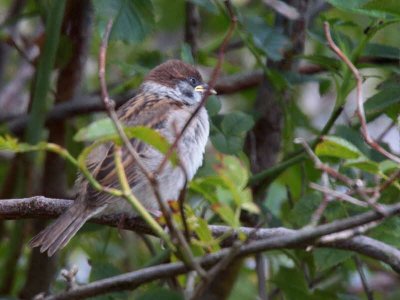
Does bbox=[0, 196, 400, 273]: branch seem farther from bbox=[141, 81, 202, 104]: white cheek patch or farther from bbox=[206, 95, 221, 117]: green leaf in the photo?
bbox=[141, 81, 202, 104]: white cheek patch

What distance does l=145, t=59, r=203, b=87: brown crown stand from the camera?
3850mm

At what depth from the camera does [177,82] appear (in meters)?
3.89

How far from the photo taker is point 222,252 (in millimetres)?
2049

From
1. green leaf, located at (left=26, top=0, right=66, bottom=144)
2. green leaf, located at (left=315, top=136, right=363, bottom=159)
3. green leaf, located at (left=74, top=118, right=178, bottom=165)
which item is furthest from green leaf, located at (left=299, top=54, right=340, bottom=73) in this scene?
green leaf, located at (left=74, top=118, right=178, bottom=165)

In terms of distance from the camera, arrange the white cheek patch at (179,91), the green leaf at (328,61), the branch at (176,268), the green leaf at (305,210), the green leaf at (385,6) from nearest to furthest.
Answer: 1. the branch at (176,268)
2. the green leaf at (385,6)
3. the green leaf at (305,210)
4. the green leaf at (328,61)
5. the white cheek patch at (179,91)

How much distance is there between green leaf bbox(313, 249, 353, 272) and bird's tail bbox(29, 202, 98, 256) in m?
0.78

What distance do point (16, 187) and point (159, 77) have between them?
32.8 inches

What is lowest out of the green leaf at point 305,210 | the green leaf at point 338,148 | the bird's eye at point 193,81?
the green leaf at point 305,210

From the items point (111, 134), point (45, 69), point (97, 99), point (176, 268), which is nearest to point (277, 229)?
point (176, 268)

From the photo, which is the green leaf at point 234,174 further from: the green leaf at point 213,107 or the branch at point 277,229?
the green leaf at point 213,107

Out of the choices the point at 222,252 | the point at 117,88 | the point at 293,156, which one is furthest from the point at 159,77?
the point at 222,252

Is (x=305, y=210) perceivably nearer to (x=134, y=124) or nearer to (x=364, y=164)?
(x=134, y=124)

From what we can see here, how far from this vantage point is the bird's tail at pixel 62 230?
2861 millimetres

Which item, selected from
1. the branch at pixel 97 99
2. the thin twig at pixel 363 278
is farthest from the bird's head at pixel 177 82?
the thin twig at pixel 363 278
